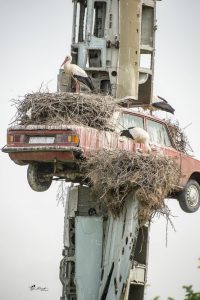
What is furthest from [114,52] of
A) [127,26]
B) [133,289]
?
[133,289]

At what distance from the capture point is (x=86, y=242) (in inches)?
771

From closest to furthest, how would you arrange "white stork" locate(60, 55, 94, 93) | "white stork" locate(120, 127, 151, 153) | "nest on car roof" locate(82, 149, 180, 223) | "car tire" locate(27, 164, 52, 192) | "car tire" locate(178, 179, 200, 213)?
1. "nest on car roof" locate(82, 149, 180, 223)
2. "white stork" locate(120, 127, 151, 153)
3. "car tire" locate(27, 164, 52, 192)
4. "car tire" locate(178, 179, 200, 213)
5. "white stork" locate(60, 55, 94, 93)

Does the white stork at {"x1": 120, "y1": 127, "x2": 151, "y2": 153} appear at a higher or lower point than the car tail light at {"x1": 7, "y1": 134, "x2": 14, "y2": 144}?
higher

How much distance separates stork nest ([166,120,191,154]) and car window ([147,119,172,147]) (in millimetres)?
222

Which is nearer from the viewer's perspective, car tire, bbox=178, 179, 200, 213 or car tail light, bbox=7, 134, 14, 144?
car tail light, bbox=7, 134, 14, 144

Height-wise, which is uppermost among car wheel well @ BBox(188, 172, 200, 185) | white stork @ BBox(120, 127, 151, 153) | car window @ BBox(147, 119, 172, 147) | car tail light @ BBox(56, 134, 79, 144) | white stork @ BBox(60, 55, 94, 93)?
white stork @ BBox(60, 55, 94, 93)

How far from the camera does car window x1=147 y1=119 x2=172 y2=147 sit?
2048 centimetres

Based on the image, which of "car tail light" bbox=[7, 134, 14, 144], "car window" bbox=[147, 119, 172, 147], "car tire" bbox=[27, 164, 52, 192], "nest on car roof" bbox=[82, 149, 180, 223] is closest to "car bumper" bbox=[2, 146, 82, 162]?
"car tail light" bbox=[7, 134, 14, 144]

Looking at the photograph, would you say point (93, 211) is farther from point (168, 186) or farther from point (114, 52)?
point (114, 52)

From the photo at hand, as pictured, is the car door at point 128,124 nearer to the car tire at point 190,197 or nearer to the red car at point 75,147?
the red car at point 75,147

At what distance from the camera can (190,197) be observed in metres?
20.5

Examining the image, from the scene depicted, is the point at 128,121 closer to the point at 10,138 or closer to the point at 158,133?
the point at 158,133

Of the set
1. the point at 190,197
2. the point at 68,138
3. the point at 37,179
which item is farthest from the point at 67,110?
the point at 190,197

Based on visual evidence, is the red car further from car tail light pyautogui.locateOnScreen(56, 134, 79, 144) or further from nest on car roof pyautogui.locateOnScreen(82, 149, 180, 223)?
nest on car roof pyautogui.locateOnScreen(82, 149, 180, 223)
